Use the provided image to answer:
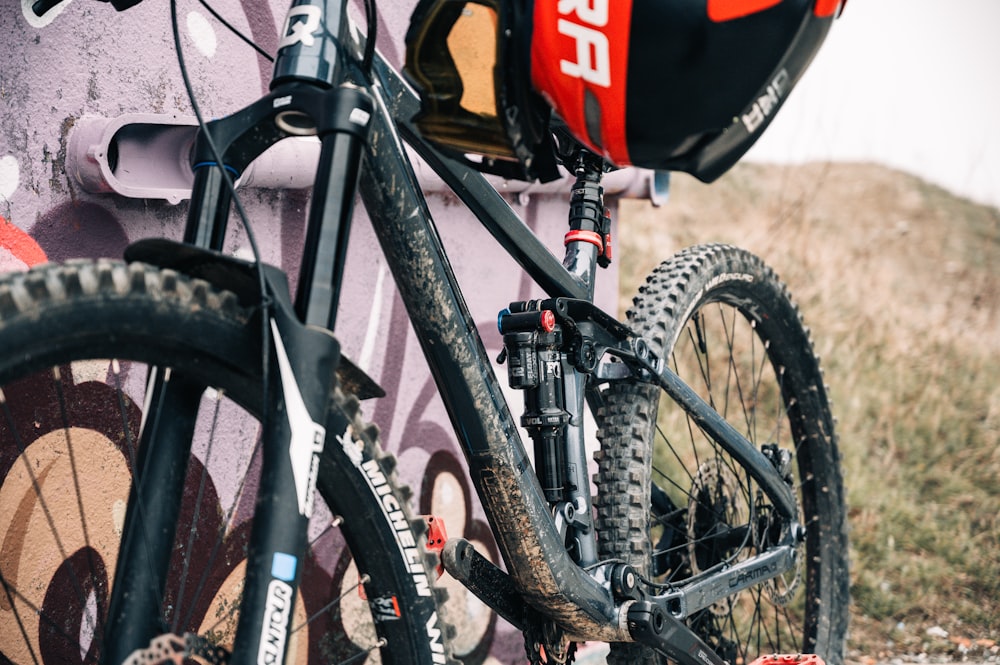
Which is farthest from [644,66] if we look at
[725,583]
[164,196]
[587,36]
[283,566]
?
[725,583]

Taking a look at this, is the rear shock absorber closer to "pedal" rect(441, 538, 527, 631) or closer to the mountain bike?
the mountain bike

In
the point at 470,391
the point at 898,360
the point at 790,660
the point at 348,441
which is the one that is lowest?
the point at 790,660

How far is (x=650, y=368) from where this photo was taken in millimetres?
1710

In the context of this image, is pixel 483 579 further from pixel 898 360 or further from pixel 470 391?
pixel 898 360

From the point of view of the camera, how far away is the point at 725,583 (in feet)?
5.93

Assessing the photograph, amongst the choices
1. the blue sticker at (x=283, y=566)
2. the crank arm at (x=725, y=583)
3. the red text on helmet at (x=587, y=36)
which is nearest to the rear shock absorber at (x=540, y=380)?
the crank arm at (x=725, y=583)

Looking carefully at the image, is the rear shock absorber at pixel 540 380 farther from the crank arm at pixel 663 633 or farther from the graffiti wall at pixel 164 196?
the graffiti wall at pixel 164 196

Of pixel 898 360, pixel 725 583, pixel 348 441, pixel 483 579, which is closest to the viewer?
pixel 348 441

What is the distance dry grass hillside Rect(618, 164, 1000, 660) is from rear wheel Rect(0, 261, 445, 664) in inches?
81.0

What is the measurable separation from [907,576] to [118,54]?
9.88 ft

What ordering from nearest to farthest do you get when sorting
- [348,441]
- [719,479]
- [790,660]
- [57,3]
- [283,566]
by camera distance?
1. [283,566]
2. [348,441]
3. [57,3]
4. [790,660]
5. [719,479]

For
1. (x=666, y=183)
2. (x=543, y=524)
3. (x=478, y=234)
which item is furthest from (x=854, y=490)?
(x=543, y=524)

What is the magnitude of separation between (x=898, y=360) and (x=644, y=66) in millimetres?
4247

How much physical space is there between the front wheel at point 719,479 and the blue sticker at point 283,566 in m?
0.81
